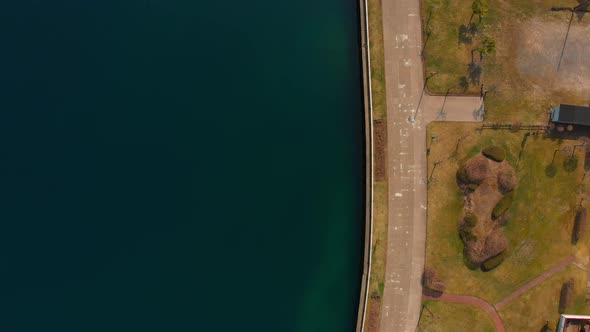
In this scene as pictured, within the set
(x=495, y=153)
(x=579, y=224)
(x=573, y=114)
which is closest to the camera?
(x=573, y=114)

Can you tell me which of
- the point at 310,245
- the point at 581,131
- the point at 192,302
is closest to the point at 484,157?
the point at 581,131

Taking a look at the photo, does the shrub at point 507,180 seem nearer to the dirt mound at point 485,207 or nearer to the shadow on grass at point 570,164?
the dirt mound at point 485,207

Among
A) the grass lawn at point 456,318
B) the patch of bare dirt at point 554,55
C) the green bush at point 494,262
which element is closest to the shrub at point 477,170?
the green bush at point 494,262

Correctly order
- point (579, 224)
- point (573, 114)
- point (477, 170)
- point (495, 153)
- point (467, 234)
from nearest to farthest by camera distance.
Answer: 1. point (573, 114)
2. point (477, 170)
3. point (495, 153)
4. point (467, 234)
5. point (579, 224)

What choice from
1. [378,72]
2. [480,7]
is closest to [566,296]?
[378,72]

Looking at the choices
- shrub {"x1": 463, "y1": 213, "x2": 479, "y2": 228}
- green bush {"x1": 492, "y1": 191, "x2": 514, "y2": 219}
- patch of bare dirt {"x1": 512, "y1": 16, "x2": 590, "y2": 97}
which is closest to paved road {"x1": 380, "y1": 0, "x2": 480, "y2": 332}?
shrub {"x1": 463, "y1": 213, "x2": 479, "y2": 228}

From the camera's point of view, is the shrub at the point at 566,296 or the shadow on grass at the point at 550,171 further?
the shrub at the point at 566,296

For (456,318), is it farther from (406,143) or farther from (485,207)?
(406,143)
